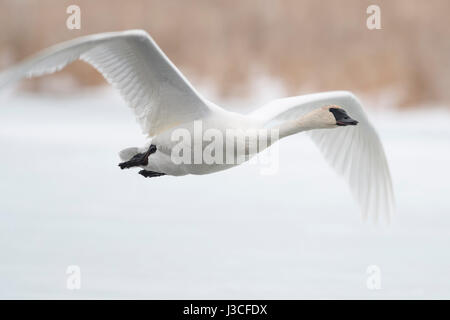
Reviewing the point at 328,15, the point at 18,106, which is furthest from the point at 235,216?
the point at 328,15

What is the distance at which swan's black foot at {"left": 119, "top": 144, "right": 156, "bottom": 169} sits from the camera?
447 centimetres

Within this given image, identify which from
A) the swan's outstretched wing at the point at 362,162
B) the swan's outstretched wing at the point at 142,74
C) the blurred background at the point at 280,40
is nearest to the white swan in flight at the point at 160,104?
the swan's outstretched wing at the point at 142,74

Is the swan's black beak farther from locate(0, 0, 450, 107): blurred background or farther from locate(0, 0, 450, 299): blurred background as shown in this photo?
locate(0, 0, 450, 107): blurred background

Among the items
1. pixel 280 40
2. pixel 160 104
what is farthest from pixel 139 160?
pixel 280 40

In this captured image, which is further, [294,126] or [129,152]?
[129,152]

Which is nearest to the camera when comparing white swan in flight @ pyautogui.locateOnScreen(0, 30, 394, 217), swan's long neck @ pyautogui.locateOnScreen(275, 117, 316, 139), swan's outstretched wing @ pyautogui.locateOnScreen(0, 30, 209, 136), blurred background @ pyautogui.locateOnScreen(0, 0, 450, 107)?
swan's outstretched wing @ pyautogui.locateOnScreen(0, 30, 209, 136)

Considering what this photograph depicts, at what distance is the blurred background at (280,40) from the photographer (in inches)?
515

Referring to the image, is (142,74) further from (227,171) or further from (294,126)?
(227,171)

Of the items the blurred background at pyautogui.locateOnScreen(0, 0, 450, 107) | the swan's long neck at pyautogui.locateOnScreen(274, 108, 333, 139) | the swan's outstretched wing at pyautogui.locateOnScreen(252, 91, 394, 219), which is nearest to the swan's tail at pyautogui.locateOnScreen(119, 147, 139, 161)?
the swan's long neck at pyautogui.locateOnScreen(274, 108, 333, 139)

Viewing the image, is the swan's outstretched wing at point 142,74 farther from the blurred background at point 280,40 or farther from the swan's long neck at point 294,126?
the blurred background at point 280,40

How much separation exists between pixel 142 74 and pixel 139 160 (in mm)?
435

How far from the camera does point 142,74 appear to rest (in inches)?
173

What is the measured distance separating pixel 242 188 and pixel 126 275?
361cm

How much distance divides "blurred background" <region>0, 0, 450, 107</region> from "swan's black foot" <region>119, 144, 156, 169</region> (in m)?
7.91
